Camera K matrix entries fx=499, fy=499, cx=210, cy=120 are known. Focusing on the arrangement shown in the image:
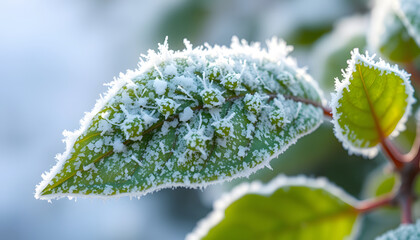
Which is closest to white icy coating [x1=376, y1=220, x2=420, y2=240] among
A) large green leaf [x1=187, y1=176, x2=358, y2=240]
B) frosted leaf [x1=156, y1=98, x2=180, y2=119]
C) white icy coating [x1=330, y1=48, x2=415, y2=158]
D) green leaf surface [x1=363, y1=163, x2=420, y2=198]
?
white icy coating [x1=330, y1=48, x2=415, y2=158]

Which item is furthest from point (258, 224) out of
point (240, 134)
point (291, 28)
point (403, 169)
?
point (291, 28)

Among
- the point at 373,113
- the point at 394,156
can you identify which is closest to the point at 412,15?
the point at 373,113

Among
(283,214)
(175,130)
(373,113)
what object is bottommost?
(283,214)

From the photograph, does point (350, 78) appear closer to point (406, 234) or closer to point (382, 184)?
point (406, 234)

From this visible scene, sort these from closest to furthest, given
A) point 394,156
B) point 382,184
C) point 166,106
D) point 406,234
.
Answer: point 166,106 < point 406,234 < point 394,156 < point 382,184

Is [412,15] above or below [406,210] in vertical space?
above

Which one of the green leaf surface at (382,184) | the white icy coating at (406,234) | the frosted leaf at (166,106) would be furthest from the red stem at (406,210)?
the frosted leaf at (166,106)

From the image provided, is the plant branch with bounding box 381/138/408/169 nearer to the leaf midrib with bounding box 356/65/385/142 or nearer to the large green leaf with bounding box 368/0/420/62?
the leaf midrib with bounding box 356/65/385/142

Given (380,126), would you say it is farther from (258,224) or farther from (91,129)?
(91,129)
